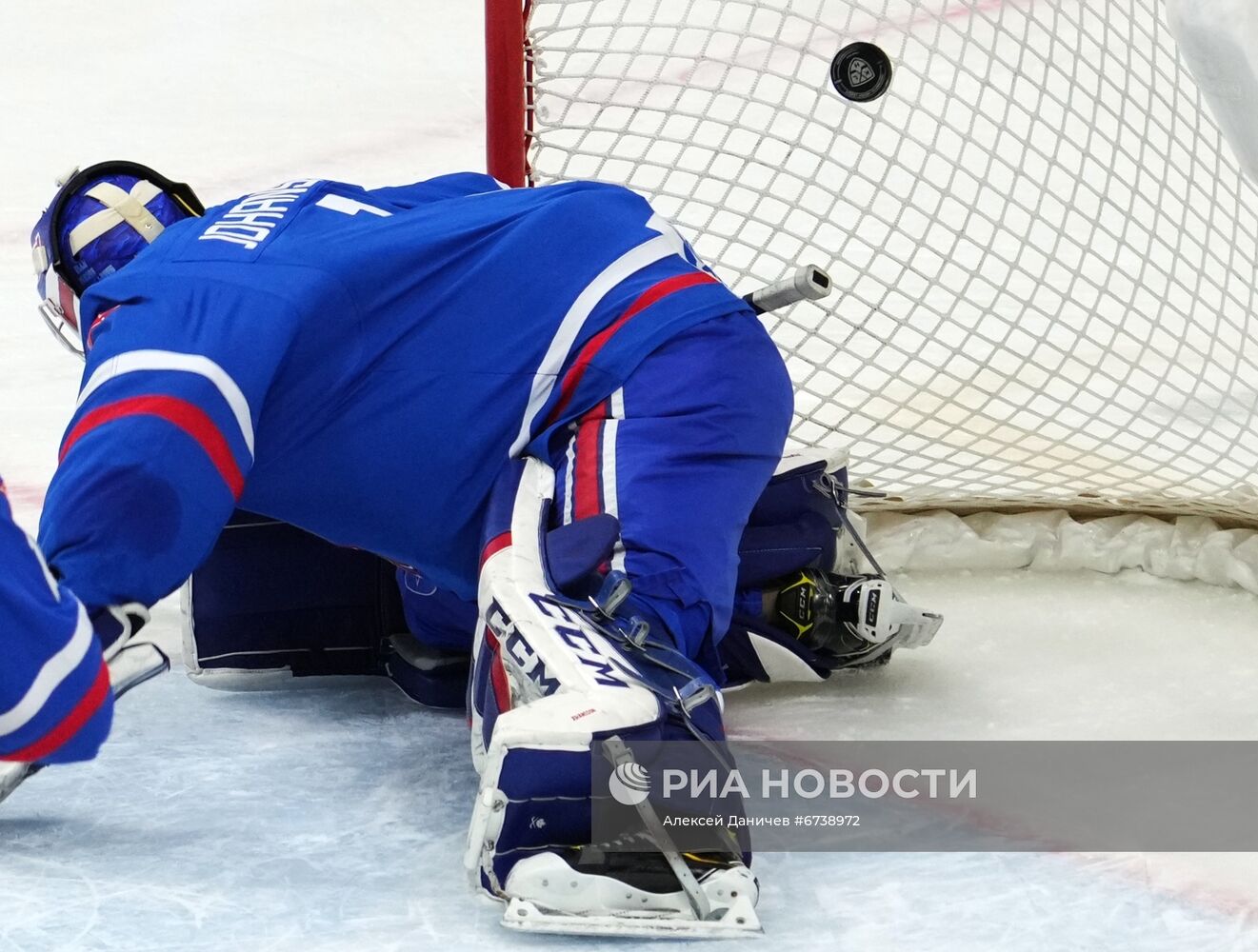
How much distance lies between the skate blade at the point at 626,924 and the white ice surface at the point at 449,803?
0.7 inches

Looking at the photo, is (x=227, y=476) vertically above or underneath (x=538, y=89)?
underneath

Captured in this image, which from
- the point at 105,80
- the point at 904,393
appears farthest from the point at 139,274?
the point at 105,80

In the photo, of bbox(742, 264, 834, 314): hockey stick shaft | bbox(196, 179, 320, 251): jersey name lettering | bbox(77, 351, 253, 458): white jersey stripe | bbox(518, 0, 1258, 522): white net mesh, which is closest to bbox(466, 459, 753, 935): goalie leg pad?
bbox(77, 351, 253, 458): white jersey stripe

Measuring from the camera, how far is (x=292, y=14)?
5699 millimetres

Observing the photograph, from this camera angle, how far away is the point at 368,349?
5.70 feet

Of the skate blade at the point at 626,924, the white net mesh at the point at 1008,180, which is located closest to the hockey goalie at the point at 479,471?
the skate blade at the point at 626,924

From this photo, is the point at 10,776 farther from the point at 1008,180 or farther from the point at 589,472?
the point at 1008,180

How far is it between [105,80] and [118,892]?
423 cm

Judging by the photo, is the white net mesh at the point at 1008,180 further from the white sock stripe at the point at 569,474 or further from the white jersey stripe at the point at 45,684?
the white jersey stripe at the point at 45,684

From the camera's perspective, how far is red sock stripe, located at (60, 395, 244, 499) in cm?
152

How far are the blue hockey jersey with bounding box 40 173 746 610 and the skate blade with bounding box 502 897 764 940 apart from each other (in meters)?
0.44

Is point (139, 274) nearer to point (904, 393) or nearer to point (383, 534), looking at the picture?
point (383, 534)

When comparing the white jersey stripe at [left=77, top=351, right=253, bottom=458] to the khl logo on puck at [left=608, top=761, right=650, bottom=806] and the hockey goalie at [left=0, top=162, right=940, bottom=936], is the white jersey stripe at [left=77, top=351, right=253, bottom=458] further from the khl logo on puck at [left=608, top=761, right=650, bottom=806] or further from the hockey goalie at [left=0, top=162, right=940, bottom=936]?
the khl logo on puck at [left=608, top=761, right=650, bottom=806]

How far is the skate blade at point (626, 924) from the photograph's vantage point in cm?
144
